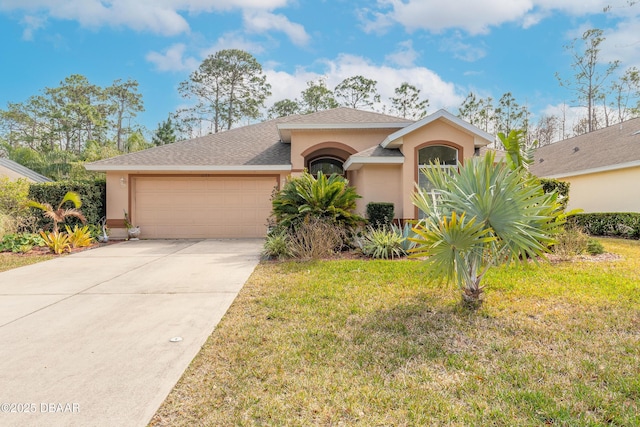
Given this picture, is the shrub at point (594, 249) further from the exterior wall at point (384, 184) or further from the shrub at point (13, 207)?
the shrub at point (13, 207)

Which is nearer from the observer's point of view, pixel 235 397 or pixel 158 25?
pixel 235 397

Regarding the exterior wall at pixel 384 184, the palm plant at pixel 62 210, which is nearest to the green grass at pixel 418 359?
the exterior wall at pixel 384 184

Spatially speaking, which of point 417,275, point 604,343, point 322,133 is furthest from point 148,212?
point 604,343

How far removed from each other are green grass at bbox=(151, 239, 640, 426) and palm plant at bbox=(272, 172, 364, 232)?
3.86m

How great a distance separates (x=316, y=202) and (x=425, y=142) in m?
4.84

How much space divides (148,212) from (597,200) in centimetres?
2008

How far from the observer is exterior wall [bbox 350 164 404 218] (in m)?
12.0

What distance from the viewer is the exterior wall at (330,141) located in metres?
13.6

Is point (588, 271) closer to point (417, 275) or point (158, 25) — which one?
point (417, 275)

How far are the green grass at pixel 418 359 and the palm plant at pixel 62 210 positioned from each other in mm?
9525

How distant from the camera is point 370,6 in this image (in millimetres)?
13289

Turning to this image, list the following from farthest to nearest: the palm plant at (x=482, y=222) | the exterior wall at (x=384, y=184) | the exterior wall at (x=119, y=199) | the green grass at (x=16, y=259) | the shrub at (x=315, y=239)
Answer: the exterior wall at (x=119, y=199) → the exterior wall at (x=384, y=184) → the shrub at (x=315, y=239) → the green grass at (x=16, y=259) → the palm plant at (x=482, y=222)

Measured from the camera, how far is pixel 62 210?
1190 centimetres

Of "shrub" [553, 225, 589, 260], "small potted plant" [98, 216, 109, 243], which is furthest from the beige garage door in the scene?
"shrub" [553, 225, 589, 260]
